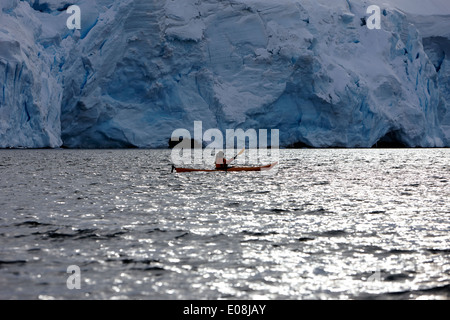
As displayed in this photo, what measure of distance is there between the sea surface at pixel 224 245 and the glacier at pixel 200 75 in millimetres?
32180

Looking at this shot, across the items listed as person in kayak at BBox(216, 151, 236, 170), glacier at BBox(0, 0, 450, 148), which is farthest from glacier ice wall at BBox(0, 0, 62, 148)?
person in kayak at BBox(216, 151, 236, 170)

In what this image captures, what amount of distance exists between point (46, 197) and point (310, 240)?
8.32 m

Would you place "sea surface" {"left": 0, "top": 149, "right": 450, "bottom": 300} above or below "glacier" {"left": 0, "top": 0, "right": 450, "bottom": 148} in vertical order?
below

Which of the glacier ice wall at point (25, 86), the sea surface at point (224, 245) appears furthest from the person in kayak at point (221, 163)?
the glacier ice wall at point (25, 86)


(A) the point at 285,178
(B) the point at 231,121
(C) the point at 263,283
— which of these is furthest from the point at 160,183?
(B) the point at 231,121

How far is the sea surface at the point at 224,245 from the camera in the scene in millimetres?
5785

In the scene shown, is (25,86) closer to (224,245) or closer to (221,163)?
(221,163)

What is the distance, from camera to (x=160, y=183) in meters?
19.0

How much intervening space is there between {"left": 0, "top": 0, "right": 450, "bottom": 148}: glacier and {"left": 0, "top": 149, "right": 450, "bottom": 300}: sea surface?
106 feet

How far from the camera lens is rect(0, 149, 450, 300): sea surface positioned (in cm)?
579

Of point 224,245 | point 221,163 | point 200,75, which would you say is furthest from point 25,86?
point 224,245

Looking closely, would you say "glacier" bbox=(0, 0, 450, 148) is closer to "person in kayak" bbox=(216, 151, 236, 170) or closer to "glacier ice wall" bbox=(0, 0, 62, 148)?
"glacier ice wall" bbox=(0, 0, 62, 148)

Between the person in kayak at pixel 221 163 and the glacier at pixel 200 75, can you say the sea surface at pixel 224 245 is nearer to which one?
the person in kayak at pixel 221 163

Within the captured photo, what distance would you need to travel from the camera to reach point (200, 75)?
156 ft
